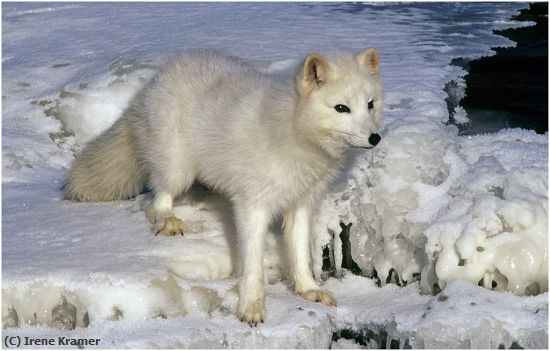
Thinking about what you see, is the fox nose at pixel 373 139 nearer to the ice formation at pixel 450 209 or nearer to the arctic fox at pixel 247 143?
the arctic fox at pixel 247 143

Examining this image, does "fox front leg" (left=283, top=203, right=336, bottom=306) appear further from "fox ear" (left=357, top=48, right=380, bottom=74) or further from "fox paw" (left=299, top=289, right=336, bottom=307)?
"fox ear" (left=357, top=48, right=380, bottom=74)

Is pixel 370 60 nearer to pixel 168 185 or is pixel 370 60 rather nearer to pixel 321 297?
pixel 321 297

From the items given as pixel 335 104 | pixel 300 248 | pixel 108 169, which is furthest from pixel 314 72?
pixel 108 169

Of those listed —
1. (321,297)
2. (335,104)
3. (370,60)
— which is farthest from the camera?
(321,297)

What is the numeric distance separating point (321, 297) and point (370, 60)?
1.04 m

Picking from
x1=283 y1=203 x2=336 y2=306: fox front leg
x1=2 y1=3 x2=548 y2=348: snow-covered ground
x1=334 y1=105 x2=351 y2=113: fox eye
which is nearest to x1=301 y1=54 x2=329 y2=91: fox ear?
x1=334 y1=105 x2=351 y2=113: fox eye

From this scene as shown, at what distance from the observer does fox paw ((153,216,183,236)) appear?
12.8 ft

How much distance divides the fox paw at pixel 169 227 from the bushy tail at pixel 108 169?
0.47m

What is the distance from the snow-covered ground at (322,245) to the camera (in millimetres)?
3240

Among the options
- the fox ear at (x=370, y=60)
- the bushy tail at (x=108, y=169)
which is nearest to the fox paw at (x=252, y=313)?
the fox ear at (x=370, y=60)

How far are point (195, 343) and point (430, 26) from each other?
522 cm

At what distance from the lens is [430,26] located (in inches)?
300

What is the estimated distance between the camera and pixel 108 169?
4.34 metres

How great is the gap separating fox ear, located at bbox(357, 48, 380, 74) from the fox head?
0.23 ft
